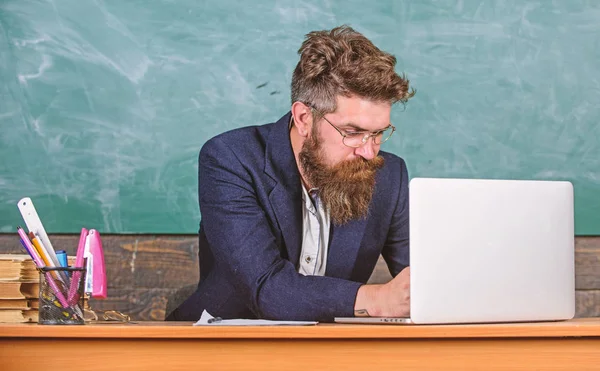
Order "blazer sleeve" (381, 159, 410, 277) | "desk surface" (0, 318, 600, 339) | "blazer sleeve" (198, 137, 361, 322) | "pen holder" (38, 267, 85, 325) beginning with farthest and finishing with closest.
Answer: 1. "blazer sleeve" (381, 159, 410, 277)
2. "blazer sleeve" (198, 137, 361, 322)
3. "pen holder" (38, 267, 85, 325)
4. "desk surface" (0, 318, 600, 339)

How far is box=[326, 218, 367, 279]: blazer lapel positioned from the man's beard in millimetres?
23

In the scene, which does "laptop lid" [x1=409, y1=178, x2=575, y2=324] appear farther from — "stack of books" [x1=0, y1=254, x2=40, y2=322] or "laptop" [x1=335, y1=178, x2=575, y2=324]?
"stack of books" [x1=0, y1=254, x2=40, y2=322]

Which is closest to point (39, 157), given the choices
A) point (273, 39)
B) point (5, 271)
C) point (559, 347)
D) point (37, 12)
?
point (37, 12)

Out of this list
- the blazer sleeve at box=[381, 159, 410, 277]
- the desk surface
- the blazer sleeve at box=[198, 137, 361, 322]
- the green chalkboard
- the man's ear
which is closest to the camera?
the desk surface

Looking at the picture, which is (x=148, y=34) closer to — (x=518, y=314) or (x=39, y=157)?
(x=39, y=157)

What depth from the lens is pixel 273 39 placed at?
2799 mm

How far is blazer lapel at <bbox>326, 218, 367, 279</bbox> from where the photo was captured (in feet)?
7.13

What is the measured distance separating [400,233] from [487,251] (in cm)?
82

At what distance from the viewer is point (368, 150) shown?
6.86 feet

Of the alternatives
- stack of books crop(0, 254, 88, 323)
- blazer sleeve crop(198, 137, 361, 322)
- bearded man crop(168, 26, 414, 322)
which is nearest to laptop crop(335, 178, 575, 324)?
blazer sleeve crop(198, 137, 361, 322)

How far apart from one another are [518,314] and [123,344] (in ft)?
2.25

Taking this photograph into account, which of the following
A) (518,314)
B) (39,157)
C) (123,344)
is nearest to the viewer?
(123,344)

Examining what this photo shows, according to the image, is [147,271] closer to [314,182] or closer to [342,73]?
[314,182]

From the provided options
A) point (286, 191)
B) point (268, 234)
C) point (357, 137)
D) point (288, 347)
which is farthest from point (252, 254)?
point (288, 347)
